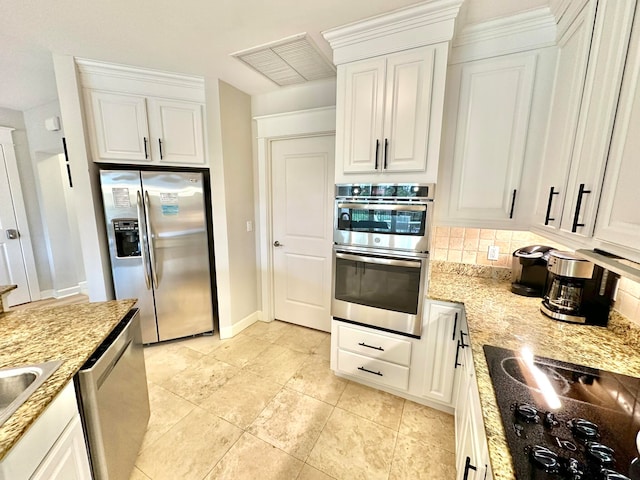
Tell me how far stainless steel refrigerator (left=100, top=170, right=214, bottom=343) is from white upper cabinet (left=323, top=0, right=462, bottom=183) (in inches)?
62.7

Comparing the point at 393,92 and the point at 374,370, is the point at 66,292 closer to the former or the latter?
the point at 374,370

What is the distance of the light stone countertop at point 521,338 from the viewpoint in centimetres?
76

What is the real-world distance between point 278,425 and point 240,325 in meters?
1.35

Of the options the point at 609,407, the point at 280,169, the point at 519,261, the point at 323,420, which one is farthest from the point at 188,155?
the point at 609,407

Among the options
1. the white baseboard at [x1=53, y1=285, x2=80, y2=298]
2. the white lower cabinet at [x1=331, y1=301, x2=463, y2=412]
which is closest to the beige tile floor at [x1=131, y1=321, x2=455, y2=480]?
the white lower cabinet at [x1=331, y1=301, x2=463, y2=412]

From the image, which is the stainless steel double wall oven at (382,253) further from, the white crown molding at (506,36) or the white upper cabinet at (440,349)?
the white crown molding at (506,36)

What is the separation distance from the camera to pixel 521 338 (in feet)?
3.93

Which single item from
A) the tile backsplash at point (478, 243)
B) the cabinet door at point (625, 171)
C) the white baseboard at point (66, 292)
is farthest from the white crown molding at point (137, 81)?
the white baseboard at point (66, 292)

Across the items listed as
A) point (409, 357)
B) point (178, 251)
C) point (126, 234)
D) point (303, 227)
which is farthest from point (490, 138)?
point (126, 234)

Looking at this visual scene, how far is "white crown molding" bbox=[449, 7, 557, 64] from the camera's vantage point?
4.78ft

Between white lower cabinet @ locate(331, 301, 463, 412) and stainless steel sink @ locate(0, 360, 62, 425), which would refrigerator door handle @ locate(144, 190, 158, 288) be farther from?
white lower cabinet @ locate(331, 301, 463, 412)

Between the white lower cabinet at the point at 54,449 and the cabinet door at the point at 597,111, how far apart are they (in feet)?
6.32

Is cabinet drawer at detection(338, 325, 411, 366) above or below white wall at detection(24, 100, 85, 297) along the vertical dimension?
below

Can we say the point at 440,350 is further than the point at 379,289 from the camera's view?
No
